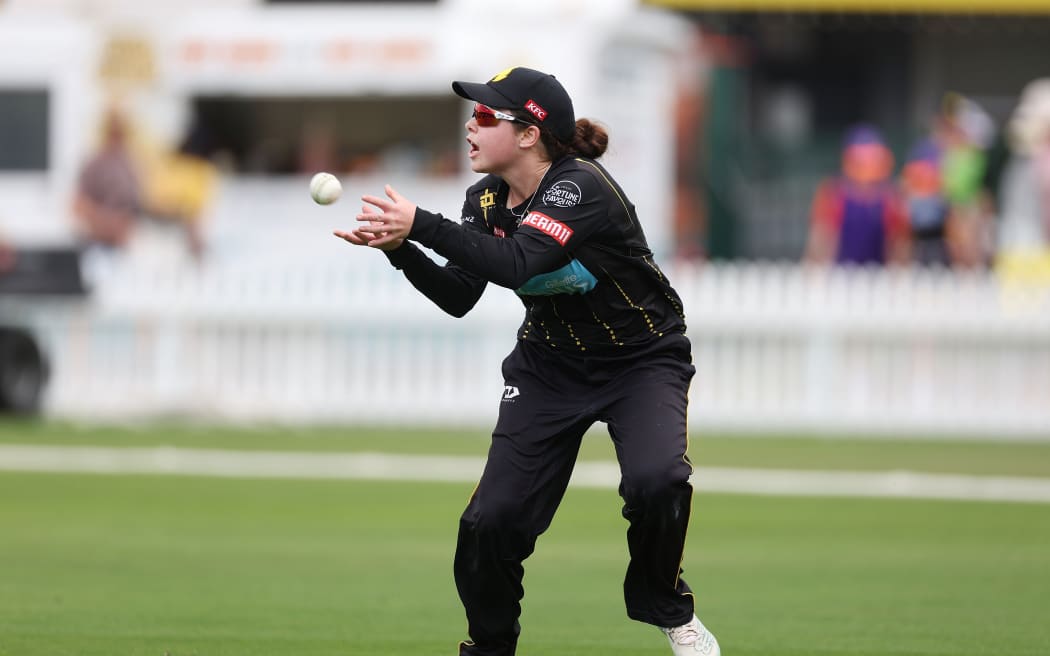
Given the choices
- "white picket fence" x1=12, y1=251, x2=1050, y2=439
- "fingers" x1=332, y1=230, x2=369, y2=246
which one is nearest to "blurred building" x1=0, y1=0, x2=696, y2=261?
"white picket fence" x1=12, y1=251, x2=1050, y2=439

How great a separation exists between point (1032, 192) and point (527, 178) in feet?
36.3

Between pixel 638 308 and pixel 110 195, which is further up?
pixel 110 195

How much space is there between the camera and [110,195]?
17844 mm

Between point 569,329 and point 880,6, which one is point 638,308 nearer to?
point 569,329

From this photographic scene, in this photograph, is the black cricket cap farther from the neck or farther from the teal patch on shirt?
the teal patch on shirt

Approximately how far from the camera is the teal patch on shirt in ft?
19.3

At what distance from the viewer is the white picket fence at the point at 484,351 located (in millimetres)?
15750

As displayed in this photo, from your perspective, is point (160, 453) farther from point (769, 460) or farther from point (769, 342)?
point (769, 342)

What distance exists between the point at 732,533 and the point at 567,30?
358 inches

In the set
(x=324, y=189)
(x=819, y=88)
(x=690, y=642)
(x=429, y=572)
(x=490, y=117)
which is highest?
(x=819, y=88)

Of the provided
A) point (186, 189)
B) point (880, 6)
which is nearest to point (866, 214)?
point (880, 6)

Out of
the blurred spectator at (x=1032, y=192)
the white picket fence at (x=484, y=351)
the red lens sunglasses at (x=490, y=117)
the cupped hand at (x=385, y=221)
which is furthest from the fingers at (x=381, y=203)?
the blurred spectator at (x=1032, y=192)

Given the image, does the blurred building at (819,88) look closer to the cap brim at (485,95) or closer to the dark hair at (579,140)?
the dark hair at (579,140)

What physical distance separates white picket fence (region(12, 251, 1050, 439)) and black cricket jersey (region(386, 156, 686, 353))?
9.86 metres
